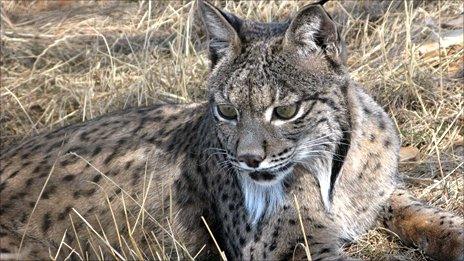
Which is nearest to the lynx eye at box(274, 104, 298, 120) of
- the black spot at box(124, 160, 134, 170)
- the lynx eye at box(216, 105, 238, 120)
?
the lynx eye at box(216, 105, 238, 120)

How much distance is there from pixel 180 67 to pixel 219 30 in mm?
2504

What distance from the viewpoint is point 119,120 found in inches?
213

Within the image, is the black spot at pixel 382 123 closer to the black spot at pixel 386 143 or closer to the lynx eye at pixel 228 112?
the black spot at pixel 386 143

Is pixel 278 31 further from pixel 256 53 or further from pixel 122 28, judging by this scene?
pixel 122 28

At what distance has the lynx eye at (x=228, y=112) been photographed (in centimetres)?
438

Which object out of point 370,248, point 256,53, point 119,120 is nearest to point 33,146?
point 119,120

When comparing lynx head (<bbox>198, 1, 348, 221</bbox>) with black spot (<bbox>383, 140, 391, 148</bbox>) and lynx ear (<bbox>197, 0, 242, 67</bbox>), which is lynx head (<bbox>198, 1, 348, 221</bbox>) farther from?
black spot (<bbox>383, 140, 391, 148</bbox>)

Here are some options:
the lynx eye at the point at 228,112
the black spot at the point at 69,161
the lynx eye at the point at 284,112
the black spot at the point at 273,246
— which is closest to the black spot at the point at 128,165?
the black spot at the point at 69,161

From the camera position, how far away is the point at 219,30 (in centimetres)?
448

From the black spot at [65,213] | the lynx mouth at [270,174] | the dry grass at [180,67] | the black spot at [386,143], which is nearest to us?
the lynx mouth at [270,174]

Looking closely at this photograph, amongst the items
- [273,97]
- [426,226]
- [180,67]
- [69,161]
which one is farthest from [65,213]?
[180,67]

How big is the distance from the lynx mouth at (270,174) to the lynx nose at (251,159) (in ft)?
0.36

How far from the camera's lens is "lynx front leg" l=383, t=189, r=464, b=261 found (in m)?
4.59

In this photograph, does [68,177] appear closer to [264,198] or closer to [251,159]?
[264,198]
